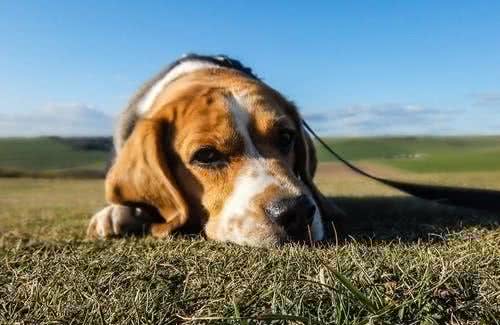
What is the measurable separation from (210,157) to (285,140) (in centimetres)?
65

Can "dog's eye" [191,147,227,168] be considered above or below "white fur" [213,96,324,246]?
above

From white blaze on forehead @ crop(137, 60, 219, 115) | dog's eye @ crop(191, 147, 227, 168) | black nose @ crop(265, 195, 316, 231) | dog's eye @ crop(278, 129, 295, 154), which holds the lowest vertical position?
black nose @ crop(265, 195, 316, 231)

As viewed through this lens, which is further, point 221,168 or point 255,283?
point 221,168

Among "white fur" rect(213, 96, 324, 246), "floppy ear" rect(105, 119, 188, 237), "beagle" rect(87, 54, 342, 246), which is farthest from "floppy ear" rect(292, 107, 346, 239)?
"floppy ear" rect(105, 119, 188, 237)

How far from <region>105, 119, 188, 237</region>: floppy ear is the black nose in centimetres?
80

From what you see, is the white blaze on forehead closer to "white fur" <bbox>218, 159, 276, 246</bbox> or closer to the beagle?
the beagle

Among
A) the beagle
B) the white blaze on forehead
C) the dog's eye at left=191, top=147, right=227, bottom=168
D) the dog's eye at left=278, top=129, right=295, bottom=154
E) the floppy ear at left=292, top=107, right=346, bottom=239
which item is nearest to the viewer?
the beagle

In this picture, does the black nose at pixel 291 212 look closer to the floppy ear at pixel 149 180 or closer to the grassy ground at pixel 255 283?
the grassy ground at pixel 255 283

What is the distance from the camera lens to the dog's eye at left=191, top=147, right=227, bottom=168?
430 centimetres

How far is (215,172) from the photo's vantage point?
428cm

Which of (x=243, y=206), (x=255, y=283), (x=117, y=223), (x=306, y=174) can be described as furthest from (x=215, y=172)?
(x=255, y=283)

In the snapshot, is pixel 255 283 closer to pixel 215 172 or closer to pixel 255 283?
pixel 255 283

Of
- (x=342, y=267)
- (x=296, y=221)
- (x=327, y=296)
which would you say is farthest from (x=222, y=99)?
(x=327, y=296)

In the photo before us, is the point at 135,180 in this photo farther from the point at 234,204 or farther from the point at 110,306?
the point at 110,306
